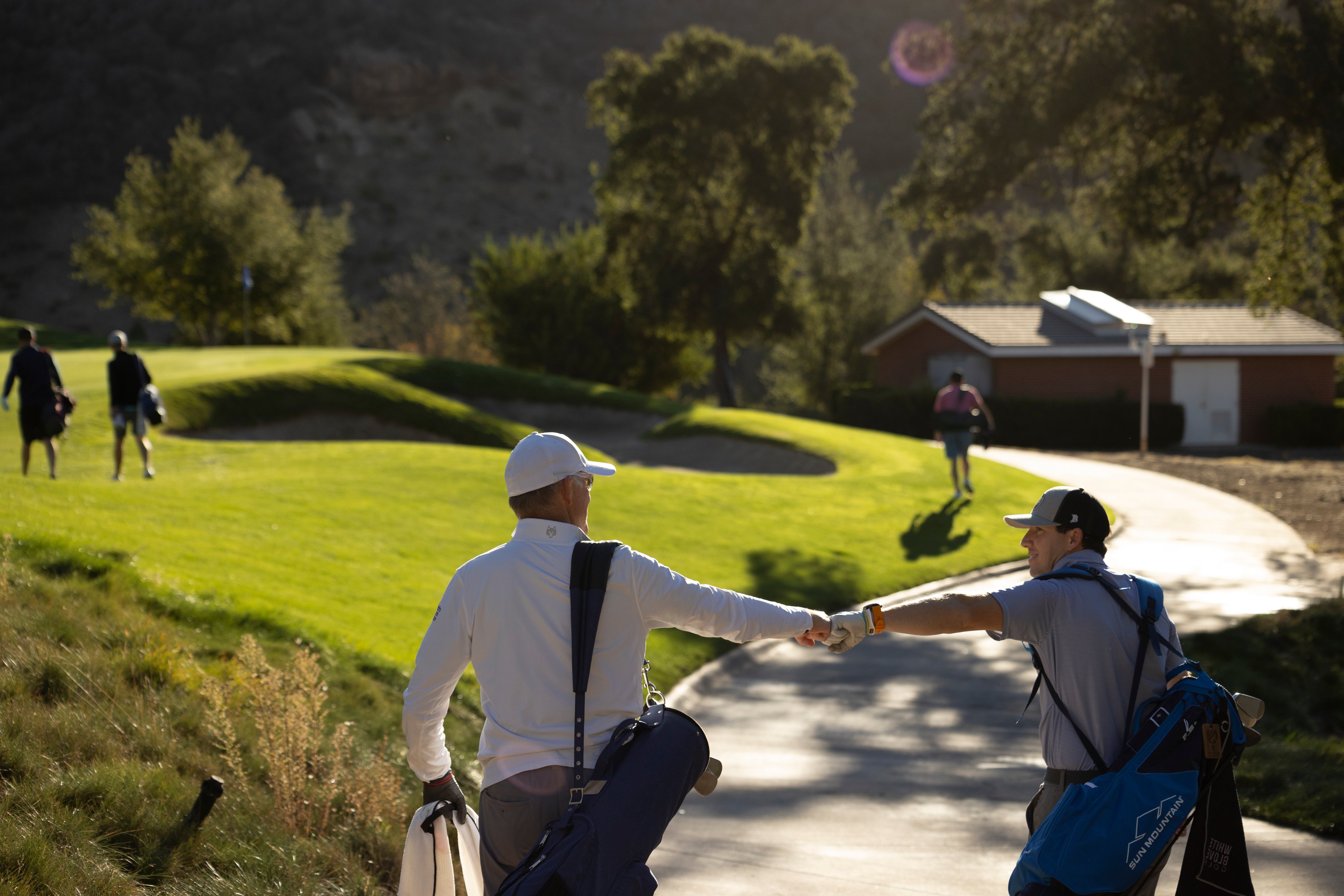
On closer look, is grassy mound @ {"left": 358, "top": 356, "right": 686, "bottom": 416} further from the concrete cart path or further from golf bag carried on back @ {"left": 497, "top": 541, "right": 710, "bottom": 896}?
golf bag carried on back @ {"left": 497, "top": 541, "right": 710, "bottom": 896}

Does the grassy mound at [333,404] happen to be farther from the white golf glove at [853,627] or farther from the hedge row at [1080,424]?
the white golf glove at [853,627]

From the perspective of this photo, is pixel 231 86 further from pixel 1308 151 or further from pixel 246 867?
pixel 246 867

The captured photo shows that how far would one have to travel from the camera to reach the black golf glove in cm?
345

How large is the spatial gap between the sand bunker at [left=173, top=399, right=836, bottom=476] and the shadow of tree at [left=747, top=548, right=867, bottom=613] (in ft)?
31.2

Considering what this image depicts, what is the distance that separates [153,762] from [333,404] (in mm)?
22232

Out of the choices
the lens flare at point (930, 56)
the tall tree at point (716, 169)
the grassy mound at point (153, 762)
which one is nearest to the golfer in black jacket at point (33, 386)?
the grassy mound at point (153, 762)

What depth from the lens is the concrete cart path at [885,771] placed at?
17.6ft

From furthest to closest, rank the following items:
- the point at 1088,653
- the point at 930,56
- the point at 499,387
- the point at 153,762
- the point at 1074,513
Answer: the point at 499,387 < the point at 930,56 < the point at 153,762 < the point at 1074,513 < the point at 1088,653

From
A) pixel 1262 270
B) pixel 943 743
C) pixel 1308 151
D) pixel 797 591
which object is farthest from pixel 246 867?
pixel 1262 270

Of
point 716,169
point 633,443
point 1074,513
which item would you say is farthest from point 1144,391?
point 1074,513

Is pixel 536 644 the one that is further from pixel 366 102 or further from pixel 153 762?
pixel 366 102

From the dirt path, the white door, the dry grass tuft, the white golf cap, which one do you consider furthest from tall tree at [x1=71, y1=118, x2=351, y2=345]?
the white golf cap

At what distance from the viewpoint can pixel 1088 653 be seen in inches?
138

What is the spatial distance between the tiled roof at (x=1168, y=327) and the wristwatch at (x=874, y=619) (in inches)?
1432
